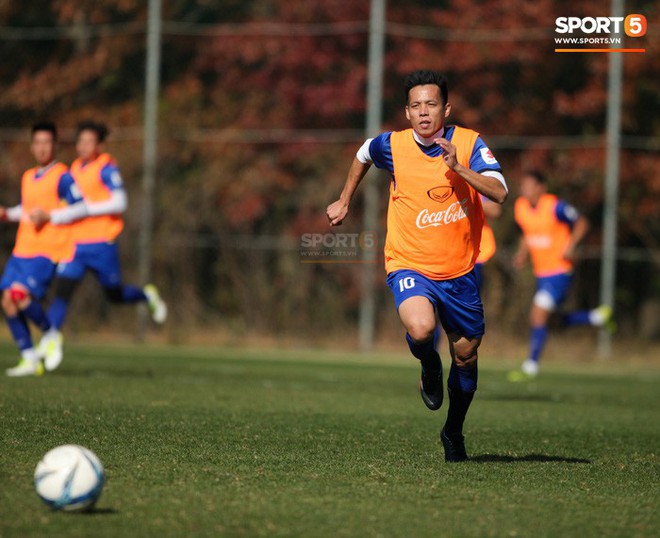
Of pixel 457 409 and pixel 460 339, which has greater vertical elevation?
pixel 460 339

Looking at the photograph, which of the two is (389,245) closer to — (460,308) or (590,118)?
(460,308)

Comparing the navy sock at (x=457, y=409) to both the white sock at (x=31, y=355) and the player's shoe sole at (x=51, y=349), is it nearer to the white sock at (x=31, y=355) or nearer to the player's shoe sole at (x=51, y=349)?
the white sock at (x=31, y=355)

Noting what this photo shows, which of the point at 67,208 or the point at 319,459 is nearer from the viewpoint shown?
the point at 319,459

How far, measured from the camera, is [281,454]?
664 cm

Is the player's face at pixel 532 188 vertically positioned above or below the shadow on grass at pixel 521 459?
above

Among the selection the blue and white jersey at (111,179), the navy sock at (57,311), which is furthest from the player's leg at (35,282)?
the blue and white jersey at (111,179)

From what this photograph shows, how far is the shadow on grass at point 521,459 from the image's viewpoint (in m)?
6.86

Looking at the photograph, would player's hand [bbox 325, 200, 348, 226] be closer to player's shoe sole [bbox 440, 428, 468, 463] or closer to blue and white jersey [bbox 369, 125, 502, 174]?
blue and white jersey [bbox 369, 125, 502, 174]

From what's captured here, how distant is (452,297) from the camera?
6.70m

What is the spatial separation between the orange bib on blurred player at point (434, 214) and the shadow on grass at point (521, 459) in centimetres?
108

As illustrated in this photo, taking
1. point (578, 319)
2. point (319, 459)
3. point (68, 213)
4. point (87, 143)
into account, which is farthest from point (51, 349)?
point (578, 319)

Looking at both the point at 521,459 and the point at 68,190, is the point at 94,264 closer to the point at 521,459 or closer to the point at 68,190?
the point at 68,190

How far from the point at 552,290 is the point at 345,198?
352 inches

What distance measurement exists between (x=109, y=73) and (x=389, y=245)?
58.3 feet
